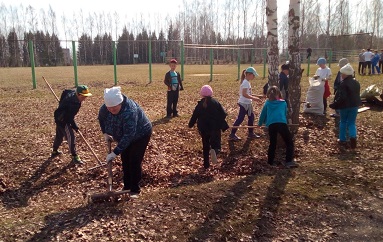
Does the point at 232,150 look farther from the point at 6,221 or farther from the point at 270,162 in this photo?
the point at 6,221

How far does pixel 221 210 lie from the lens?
4.60 meters

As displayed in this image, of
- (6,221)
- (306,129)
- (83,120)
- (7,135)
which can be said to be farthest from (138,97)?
(6,221)

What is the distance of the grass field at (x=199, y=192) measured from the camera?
4168 millimetres

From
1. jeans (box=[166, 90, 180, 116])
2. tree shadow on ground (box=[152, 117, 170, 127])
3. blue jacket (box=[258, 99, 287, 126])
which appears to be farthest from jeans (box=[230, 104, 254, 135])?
jeans (box=[166, 90, 180, 116])

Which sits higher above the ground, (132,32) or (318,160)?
(132,32)

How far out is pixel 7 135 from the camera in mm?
8531

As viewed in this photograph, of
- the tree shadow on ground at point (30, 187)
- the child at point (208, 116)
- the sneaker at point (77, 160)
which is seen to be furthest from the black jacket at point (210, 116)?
the tree shadow on ground at point (30, 187)

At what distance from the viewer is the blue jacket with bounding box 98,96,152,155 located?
4.52 meters

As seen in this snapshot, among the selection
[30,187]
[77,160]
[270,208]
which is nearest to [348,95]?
[270,208]

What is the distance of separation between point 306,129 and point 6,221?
698cm

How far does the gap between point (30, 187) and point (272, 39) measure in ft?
18.6

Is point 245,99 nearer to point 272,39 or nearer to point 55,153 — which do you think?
point 272,39

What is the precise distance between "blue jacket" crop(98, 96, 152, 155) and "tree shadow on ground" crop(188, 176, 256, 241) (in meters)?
1.43

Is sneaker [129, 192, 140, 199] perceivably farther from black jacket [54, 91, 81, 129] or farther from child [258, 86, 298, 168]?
child [258, 86, 298, 168]
